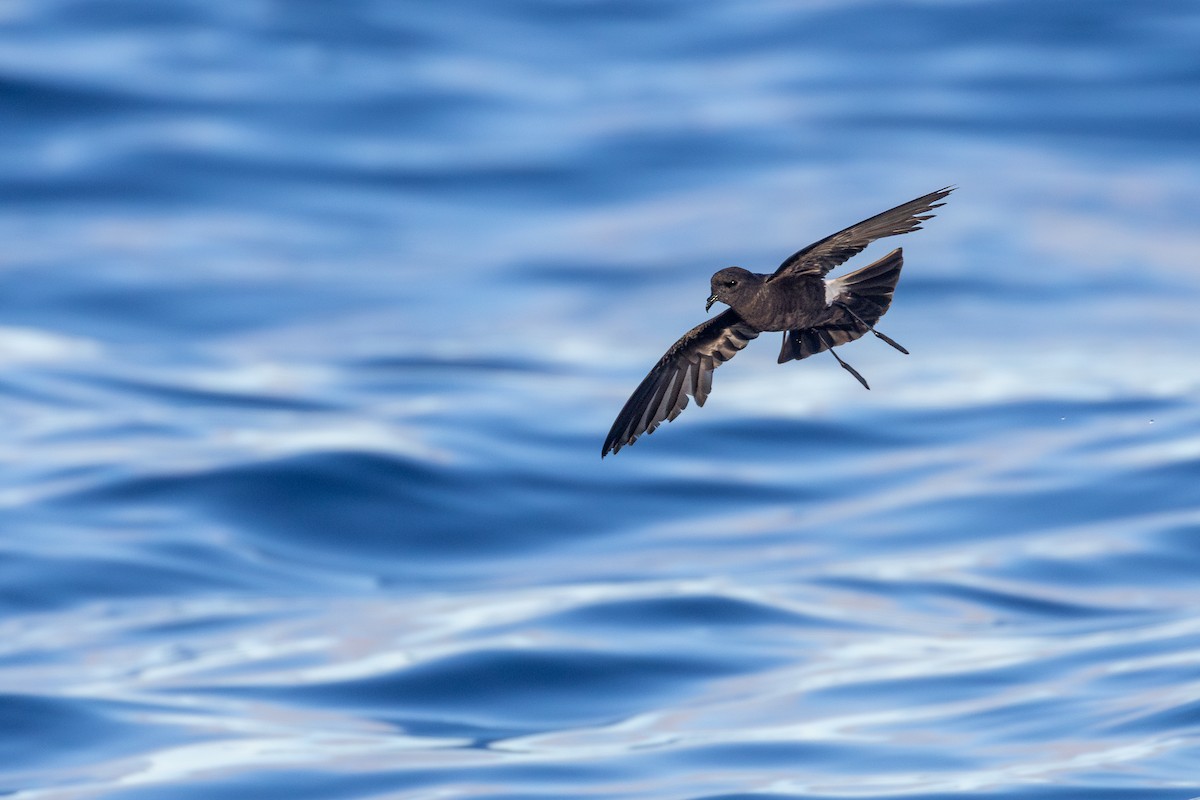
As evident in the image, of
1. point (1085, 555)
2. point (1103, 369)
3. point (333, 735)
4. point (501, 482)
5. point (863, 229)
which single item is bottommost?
point (863, 229)

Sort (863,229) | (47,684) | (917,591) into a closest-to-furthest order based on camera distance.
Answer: (863,229)
(47,684)
(917,591)

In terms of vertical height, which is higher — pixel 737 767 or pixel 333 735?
pixel 333 735

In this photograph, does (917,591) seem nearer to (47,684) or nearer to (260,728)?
(260,728)

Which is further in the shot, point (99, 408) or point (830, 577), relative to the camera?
point (99, 408)

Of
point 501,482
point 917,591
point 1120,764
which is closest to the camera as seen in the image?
point 1120,764

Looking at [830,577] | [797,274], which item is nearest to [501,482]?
[830,577]

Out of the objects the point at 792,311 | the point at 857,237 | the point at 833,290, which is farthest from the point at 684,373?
the point at 857,237

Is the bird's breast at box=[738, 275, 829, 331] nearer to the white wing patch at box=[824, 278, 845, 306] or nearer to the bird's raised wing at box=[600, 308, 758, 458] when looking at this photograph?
the white wing patch at box=[824, 278, 845, 306]

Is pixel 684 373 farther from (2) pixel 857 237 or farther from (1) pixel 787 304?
(2) pixel 857 237
